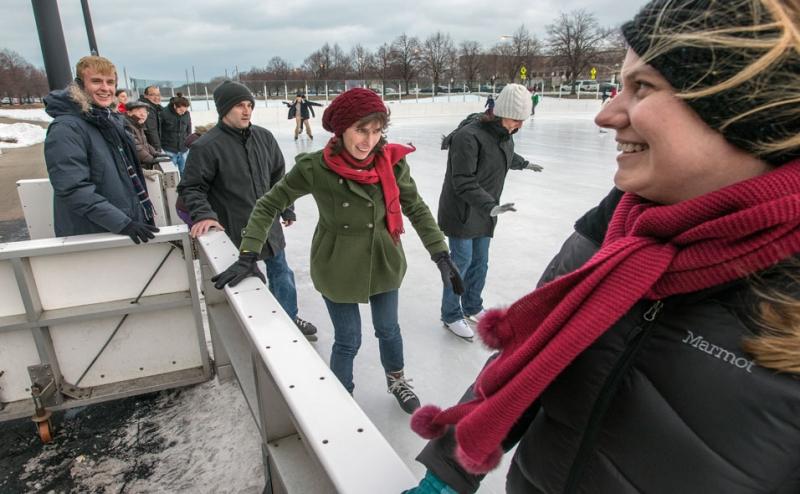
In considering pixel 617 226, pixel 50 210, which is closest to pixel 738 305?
pixel 617 226

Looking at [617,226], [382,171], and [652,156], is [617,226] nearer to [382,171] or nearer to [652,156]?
[652,156]

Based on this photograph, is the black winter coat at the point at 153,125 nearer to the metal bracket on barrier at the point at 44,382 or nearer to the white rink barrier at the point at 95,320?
the white rink barrier at the point at 95,320

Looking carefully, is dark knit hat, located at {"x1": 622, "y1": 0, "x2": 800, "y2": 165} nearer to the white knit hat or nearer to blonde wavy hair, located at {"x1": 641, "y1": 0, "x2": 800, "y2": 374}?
blonde wavy hair, located at {"x1": 641, "y1": 0, "x2": 800, "y2": 374}

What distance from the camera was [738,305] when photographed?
0.57 metres

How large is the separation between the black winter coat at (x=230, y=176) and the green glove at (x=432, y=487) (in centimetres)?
211

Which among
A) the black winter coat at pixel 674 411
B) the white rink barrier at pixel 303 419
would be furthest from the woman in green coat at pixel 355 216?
the black winter coat at pixel 674 411

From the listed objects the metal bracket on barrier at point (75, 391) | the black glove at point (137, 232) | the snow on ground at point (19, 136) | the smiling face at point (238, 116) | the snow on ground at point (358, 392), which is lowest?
the snow on ground at point (358, 392)

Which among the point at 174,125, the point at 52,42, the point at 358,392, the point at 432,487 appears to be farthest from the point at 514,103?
the point at 174,125

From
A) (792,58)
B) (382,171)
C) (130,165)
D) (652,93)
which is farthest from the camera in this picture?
(130,165)

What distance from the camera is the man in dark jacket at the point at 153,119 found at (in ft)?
23.6

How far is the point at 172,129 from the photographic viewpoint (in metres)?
7.67

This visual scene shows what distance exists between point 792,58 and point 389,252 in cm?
174

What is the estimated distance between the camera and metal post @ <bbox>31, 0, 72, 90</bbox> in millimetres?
4246

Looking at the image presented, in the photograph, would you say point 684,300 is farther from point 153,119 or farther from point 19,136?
point 19,136
